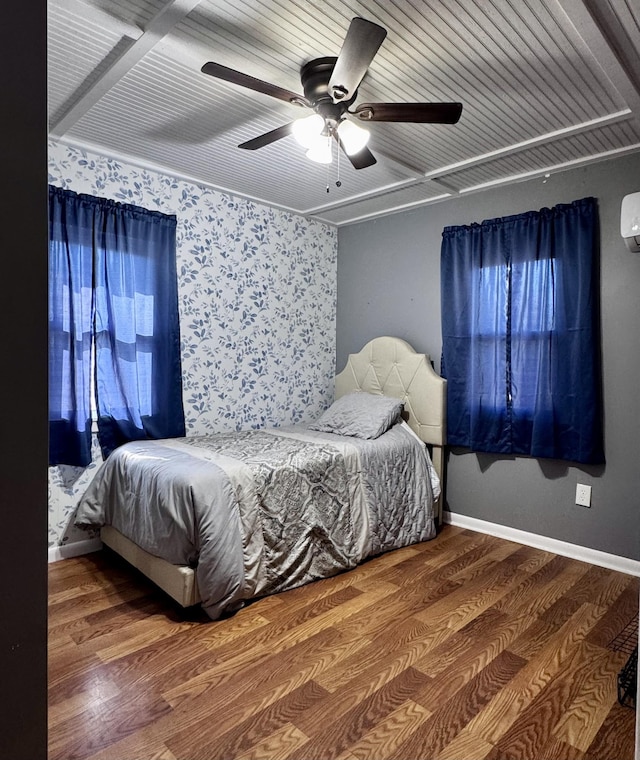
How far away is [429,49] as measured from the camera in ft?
6.43

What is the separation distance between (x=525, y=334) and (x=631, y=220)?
3.03ft

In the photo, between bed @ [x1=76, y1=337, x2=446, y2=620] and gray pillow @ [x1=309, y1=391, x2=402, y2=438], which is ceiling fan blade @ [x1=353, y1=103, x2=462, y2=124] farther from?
gray pillow @ [x1=309, y1=391, x2=402, y2=438]

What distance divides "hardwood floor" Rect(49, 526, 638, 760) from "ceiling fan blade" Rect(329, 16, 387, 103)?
2251mm

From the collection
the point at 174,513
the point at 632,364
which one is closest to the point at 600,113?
the point at 632,364

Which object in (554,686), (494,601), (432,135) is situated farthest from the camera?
(432,135)

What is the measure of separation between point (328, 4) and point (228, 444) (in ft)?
7.26

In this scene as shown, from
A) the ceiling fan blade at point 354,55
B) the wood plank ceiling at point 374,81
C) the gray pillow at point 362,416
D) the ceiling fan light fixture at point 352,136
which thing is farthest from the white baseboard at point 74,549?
the ceiling fan blade at point 354,55

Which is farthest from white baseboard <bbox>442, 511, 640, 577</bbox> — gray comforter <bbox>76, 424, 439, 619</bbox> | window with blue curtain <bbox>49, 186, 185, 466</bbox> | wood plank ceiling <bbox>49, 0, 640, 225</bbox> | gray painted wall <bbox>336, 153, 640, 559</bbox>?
wood plank ceiling <bbox>49, 0, 640, 225</bbox>

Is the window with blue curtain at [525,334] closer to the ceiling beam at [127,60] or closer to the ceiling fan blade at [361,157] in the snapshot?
the ceiling fan blade at [361,157]

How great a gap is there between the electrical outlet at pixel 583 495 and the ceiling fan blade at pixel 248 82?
2661 mm

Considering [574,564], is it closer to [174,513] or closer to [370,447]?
[370,447]

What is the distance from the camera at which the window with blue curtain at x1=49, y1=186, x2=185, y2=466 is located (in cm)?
280

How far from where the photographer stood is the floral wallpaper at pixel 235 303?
9.73 feet

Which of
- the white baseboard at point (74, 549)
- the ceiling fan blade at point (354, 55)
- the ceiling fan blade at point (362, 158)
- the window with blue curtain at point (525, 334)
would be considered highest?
the ceiling fan blade at point (354, 55)
